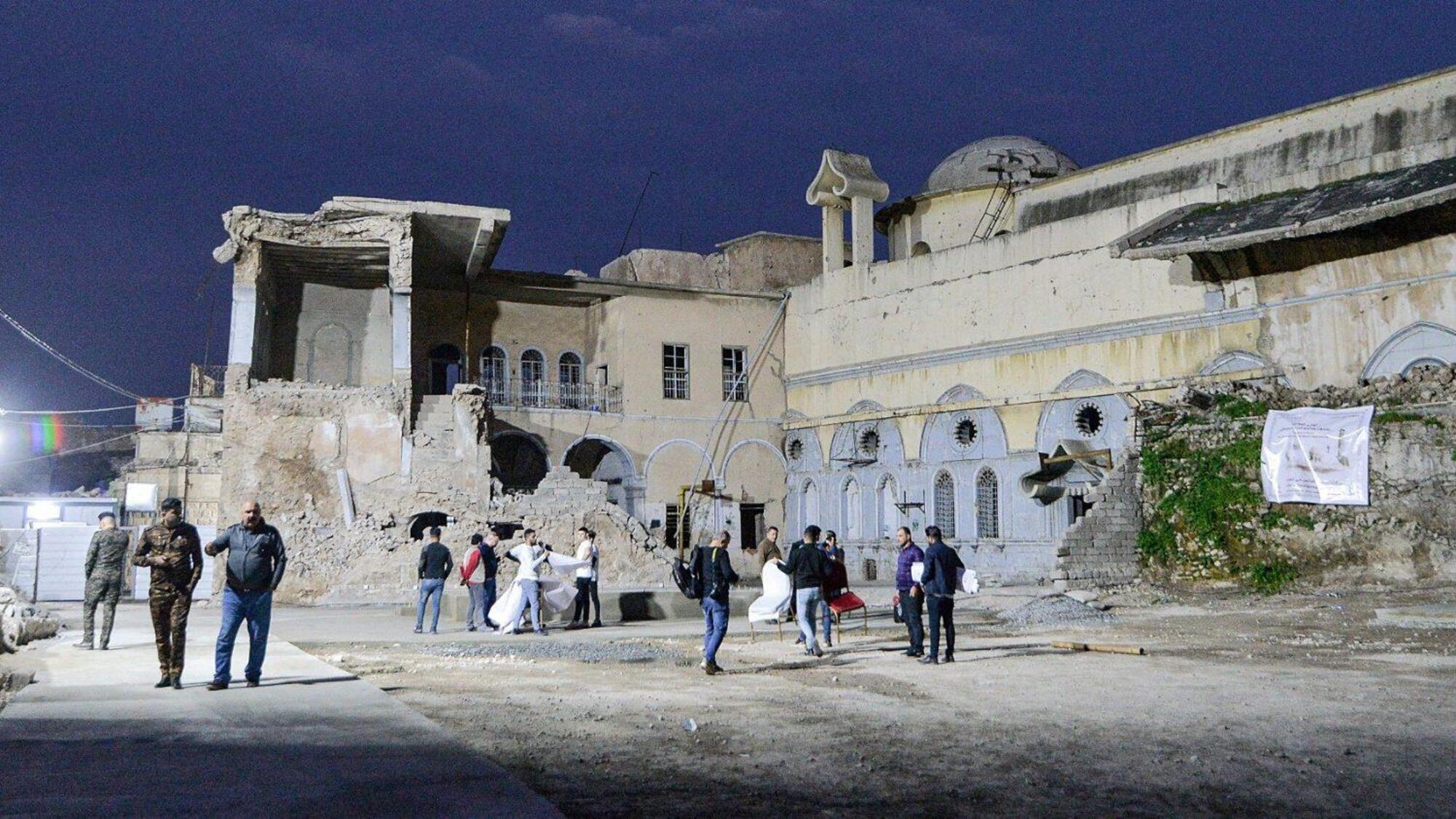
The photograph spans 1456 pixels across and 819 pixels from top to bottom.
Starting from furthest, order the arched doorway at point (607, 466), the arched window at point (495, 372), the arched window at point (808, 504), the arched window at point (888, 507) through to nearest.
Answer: the arched window at point (808, 504) → the arched doorway at point (607, 466) → the arched window at point (495, 372) → the arched window at point (888, 507)

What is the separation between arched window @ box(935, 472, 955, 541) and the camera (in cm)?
3138

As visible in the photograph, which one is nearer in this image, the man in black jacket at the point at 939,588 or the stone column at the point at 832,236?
the man in black jacket at the point at 939,588

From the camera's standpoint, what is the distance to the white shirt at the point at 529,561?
54.3 feet

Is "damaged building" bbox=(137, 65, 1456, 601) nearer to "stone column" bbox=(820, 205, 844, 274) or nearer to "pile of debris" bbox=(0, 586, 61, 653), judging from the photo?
"stone column" bbox=(820, 205, 844, 274)

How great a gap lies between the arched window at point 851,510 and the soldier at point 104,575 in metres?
22.0

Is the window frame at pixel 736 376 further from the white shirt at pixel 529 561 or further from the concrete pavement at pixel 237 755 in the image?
the concrete pavement at pixel 237 755

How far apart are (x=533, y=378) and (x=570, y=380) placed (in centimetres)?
116

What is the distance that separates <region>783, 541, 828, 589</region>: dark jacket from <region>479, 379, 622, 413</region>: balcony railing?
68.1 feet

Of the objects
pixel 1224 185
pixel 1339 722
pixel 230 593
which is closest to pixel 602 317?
pixel 1224 185

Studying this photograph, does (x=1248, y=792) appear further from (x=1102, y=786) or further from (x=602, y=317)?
(x=602, y=317)

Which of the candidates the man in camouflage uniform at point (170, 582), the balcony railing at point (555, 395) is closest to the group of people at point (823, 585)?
the man in camouflage uniform at point (170, 582)

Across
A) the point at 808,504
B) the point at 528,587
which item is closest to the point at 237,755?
the point at 528,587

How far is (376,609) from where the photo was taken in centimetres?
2305

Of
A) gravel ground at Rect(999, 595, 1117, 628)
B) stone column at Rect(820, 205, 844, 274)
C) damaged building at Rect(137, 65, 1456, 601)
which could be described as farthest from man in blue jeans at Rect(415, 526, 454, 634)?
stone column at Rect(820, 205, 844, 274)
